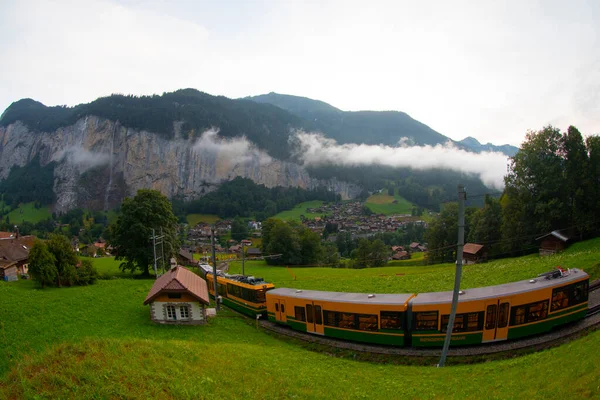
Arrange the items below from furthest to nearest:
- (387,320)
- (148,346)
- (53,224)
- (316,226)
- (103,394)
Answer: (53,224), (316,226), (387,320), (148,346), (103,394)

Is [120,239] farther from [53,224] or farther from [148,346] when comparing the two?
[53,224]

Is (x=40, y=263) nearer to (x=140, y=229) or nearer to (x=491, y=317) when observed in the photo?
(x=140, y=229)

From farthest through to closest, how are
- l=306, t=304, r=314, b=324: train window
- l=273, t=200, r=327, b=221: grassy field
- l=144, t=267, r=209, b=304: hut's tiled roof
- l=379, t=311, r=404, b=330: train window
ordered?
l=273, t=200, r=327, b=221: grassy field
l=144, t=267, r=209, b=304: hut's tiled roof
l=306, t=304, r=314, b=324: train window
l=379, t=311, r=404, b=330: train window

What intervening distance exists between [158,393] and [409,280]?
2673 centimetres

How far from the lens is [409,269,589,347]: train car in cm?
1572

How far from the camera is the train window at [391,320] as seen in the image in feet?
55.8

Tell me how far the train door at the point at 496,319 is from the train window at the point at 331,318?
7353 millimetres

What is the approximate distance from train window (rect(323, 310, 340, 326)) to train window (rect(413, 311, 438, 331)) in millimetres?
4284

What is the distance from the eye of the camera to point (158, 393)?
9727 millimetres

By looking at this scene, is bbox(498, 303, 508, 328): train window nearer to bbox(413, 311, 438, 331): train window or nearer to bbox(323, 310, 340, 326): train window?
bbox(413, 311, 438, 331): train window

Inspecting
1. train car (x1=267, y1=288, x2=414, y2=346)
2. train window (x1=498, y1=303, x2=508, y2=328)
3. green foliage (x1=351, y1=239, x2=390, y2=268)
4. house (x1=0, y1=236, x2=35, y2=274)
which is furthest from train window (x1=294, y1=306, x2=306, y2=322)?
green foliage (x1=351, y1=239, x2=390, y2=268)

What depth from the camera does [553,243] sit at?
113 feet

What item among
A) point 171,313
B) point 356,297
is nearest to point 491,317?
point 356,297

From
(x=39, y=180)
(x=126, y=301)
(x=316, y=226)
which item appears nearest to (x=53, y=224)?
(x=39, y=180)
